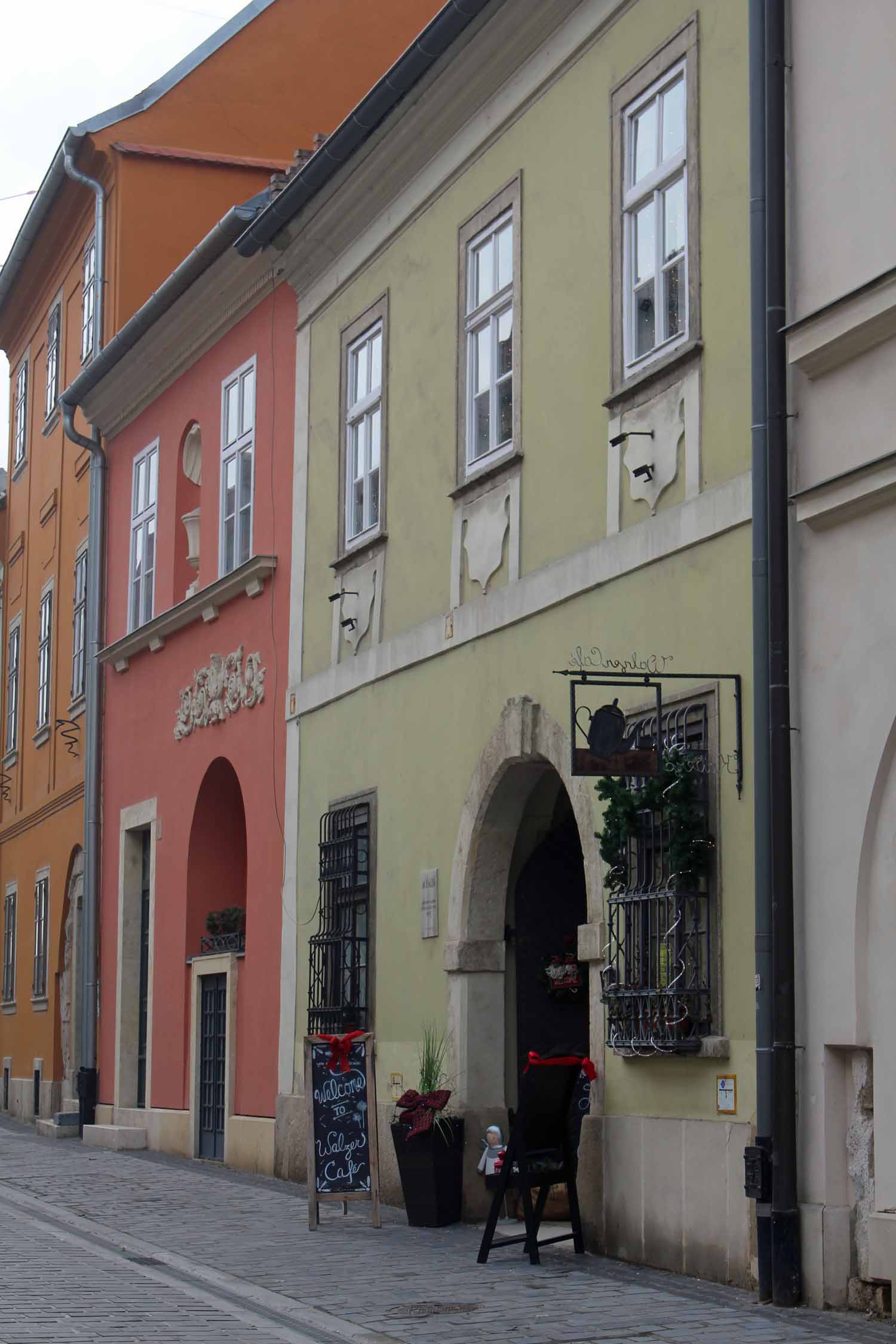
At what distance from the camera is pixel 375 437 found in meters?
15.3

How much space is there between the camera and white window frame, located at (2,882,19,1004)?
2817cm

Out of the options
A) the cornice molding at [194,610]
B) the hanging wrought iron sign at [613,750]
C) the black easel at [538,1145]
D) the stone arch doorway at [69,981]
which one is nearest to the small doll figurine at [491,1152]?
the black easel at [538,1145]

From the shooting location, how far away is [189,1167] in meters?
17.7

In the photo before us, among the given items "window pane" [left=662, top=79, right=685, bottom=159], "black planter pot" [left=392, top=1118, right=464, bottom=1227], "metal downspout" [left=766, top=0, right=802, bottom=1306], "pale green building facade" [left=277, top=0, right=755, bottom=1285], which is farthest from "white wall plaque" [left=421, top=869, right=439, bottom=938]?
"window pane" [left=662, top=79, right=685, bottom=159]

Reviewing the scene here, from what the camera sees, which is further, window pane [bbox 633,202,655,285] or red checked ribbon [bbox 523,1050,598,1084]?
window pane [bbox 633,202,655,285]

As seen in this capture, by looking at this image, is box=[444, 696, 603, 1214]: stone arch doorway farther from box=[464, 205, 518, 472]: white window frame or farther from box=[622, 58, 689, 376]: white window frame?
box=[622, 58, 689, 376]: white window frame

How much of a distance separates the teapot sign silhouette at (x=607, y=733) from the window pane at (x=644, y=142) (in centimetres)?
320

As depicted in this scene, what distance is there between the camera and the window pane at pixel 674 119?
1098 centimetres

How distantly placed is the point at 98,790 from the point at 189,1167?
6.00 m

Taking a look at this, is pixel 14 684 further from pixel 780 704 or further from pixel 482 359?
pixel 780 704

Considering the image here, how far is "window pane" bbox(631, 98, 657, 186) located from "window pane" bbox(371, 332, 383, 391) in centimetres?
397

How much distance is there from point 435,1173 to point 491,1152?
38 cm

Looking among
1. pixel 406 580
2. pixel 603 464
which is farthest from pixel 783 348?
pixel 406 580

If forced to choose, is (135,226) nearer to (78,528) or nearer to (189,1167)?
(78,528)
